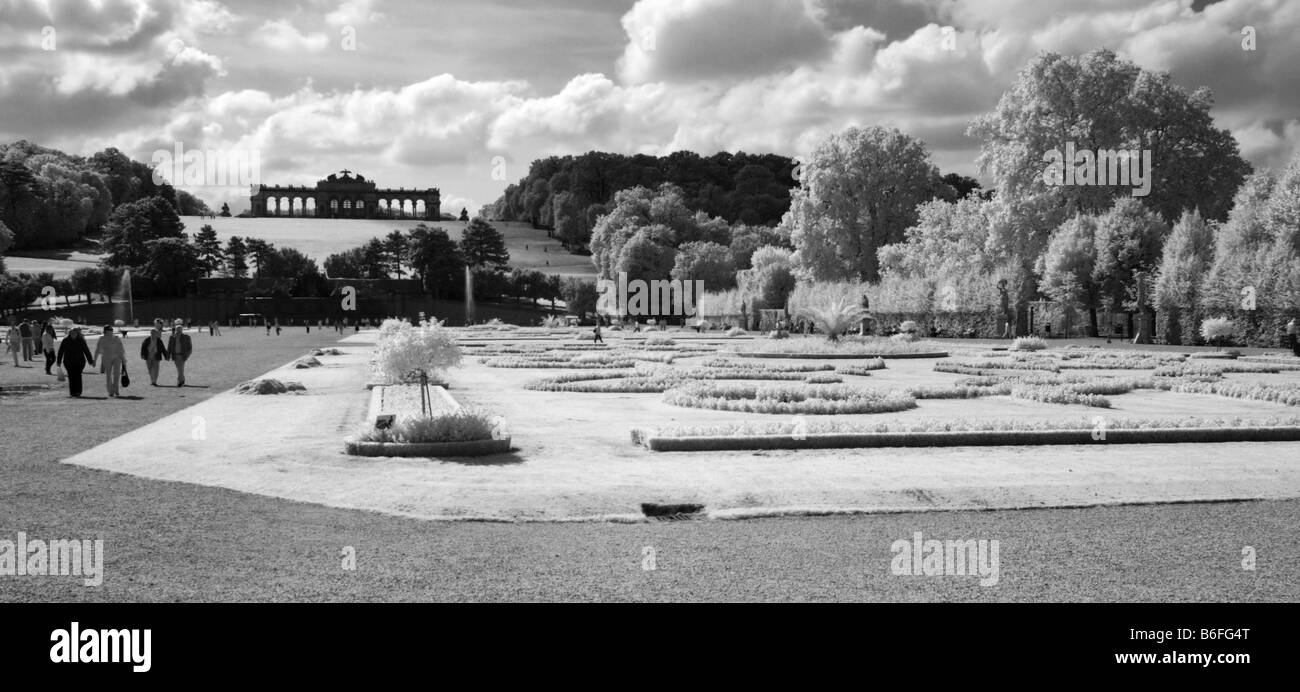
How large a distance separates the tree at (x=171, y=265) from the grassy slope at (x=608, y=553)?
5232 inches

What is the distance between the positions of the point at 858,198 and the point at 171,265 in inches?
3559

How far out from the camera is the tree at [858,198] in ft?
257

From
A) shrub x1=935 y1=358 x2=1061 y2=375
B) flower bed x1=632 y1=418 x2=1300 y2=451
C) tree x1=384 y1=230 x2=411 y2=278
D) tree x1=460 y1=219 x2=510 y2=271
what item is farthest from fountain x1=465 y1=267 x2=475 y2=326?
flower bed x1=632 y1=418 x2=1300 y2=451

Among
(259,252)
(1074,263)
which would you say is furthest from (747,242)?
(259,252)

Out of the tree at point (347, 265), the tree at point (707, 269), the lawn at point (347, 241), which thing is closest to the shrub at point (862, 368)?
the tree at point (707, 269)

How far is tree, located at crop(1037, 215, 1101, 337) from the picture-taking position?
57031mm

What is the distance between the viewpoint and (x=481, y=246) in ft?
490

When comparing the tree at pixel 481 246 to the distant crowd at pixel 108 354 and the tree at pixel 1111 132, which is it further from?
the distant crowd at pixel 108 354

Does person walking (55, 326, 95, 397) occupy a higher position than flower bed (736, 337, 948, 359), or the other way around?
person walking (55, 326, 95, 397)

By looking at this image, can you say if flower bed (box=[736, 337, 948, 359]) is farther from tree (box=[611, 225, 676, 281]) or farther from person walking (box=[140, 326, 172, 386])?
tree (box=[611, 225, 676, 281])

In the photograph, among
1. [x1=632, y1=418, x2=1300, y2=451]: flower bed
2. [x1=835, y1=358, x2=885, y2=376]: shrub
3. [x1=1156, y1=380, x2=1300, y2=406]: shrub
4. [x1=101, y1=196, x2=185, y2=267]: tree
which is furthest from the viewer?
[x1=101, y1=196, x2=185, y2=267]: tree

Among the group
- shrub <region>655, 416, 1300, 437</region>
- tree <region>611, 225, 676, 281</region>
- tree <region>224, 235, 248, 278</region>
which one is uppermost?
tree <region>224, 235, 248, 278</region>

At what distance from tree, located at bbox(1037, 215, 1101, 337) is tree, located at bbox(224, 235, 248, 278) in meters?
117

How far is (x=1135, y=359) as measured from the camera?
116 ft
